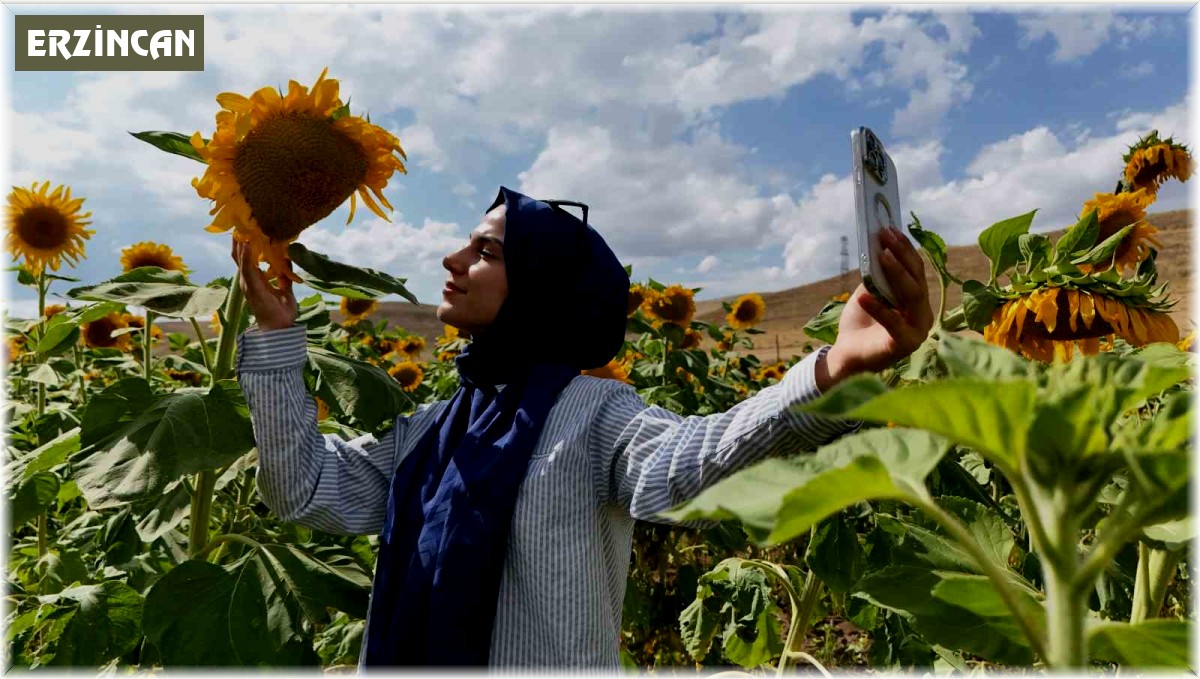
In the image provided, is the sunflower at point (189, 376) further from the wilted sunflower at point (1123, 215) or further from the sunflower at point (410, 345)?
the wilted sunflower at point (1123, 215)

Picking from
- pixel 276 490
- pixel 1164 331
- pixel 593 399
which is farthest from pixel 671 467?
pixel 1164 331

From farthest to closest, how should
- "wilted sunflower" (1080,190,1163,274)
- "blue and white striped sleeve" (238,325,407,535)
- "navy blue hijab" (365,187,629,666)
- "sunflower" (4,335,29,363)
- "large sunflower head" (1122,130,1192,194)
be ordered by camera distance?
1. "sunflower" (4,335,29,363)
2. "large sunflower head" (1122,130,1192,194)
3. "wilted sunflower" (1080,190,1163,274)
4. "blue and white striped sleeve" (238,325,407,535)
5. "navy blue hijab" (365,187,629,666)

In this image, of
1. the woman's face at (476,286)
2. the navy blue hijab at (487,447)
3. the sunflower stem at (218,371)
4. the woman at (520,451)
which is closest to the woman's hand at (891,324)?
the woman at (520,451)

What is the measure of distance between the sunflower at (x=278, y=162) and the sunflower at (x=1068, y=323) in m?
1.15

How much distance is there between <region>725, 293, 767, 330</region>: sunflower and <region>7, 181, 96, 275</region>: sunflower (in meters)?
4.03

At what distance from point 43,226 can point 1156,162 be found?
4.33m

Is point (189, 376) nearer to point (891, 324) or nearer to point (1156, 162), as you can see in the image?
point (891, 324)

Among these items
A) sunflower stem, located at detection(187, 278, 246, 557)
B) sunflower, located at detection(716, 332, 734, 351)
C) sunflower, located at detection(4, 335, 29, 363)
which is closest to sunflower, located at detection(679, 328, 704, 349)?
sunflower, located at detection(716, 332, 734, 351)

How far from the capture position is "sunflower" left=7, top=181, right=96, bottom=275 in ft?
10.7

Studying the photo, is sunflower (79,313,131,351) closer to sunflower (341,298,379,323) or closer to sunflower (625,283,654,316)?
sunflower (341,298,379,323)

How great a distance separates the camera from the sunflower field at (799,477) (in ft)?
1.27

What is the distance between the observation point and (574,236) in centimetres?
151

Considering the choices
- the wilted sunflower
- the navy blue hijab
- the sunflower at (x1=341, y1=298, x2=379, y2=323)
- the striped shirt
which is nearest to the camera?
the striped shirt

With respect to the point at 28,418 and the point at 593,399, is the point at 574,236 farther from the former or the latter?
the point at 28,418
